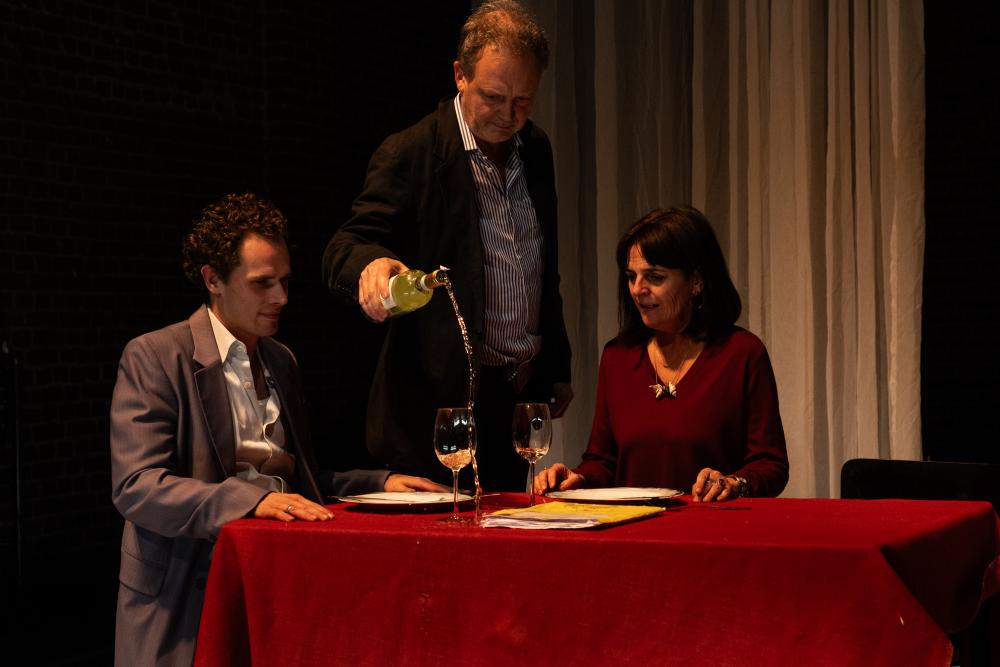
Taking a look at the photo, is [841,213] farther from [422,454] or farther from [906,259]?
[422,454]

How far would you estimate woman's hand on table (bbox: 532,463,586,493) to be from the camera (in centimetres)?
239

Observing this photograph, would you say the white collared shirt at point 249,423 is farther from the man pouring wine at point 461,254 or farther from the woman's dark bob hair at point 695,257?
the woman's dark bob hair at point 695,257

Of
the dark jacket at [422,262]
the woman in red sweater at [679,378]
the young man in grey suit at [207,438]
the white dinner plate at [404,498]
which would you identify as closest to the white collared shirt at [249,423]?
the young man in grey suit at [207,438]

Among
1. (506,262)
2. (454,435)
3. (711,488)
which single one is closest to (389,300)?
(454,435)

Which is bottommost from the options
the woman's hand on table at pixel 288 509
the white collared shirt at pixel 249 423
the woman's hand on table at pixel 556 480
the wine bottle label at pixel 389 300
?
the woman's hand on table at pixel 556 480

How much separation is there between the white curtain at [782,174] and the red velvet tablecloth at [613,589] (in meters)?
2.48

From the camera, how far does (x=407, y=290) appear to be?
7.22 feet

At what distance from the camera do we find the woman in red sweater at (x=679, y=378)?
2584 mm

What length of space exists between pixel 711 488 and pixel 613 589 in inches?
22.2

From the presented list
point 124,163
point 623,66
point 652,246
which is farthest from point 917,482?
point 124,163

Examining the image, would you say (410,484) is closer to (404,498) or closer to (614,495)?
(404,498)

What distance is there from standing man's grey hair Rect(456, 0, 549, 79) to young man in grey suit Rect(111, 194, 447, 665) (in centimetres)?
53

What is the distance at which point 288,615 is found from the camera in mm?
1864

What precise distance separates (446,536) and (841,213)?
3.05 meters
